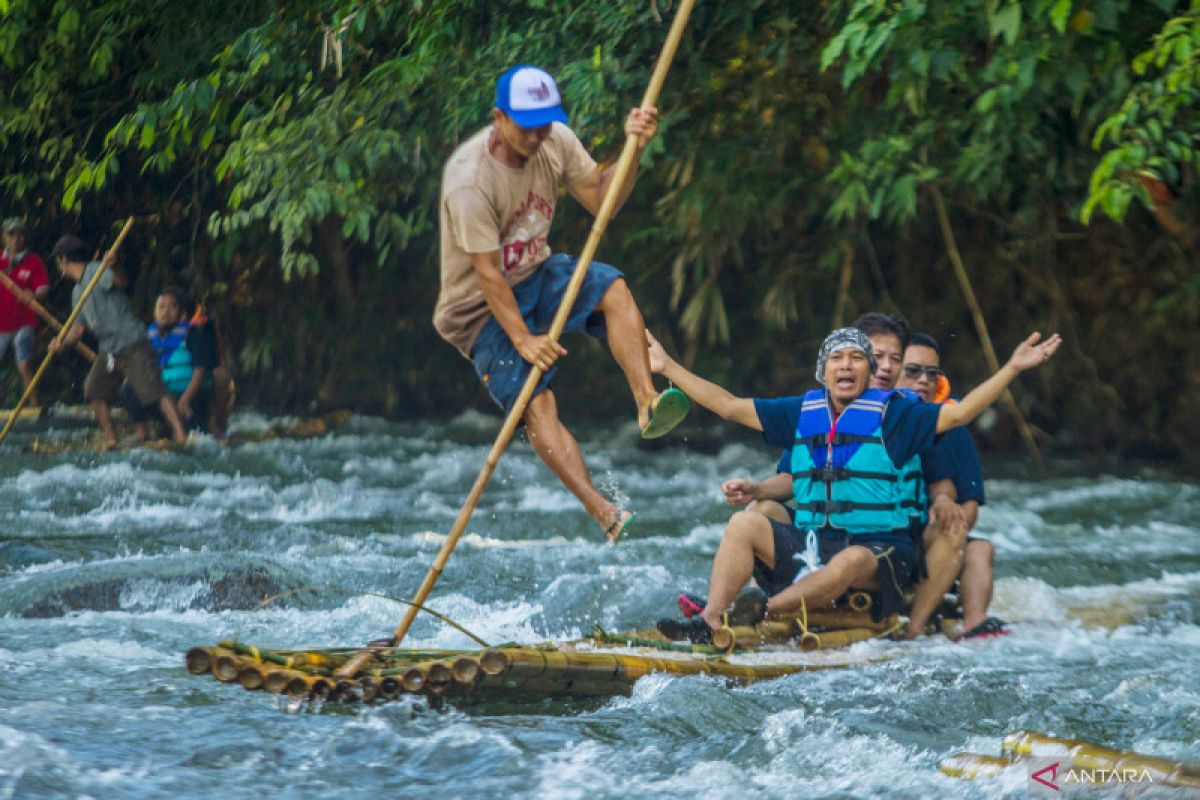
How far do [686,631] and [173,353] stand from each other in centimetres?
672

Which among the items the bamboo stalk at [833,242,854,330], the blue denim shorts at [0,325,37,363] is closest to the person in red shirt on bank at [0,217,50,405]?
the blue denim shorts at [0,325,37,363]

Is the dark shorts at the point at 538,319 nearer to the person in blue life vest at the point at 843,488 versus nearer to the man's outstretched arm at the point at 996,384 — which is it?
the person in blue life vest at the point at 843,488

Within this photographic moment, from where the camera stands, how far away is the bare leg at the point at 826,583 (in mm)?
5191

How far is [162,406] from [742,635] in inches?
274

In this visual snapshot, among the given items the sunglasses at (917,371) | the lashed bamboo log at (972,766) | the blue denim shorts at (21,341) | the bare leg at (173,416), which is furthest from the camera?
the blue denim shorts at (21,341)

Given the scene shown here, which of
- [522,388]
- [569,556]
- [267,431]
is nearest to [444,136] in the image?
[569,556]

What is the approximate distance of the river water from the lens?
418cm

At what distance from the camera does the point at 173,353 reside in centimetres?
1102

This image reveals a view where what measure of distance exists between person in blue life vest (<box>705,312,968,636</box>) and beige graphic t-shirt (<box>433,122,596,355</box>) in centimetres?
102

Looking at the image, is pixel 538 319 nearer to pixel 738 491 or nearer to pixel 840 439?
pixel 738 491

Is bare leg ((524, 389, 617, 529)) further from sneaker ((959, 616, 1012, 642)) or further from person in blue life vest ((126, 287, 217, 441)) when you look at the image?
person in blue life vest ((126, 287, 217, 441))

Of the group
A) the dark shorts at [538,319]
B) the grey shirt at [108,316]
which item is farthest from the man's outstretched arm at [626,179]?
the grey shirt at [108,316]

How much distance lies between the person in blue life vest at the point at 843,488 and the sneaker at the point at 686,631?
81 mm

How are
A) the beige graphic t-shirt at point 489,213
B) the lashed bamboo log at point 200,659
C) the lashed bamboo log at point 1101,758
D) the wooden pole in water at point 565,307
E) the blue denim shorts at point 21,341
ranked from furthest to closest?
the blue denim shorts at point 21,341 → the beige graphic t-shirt at point 489,213 → the wooden pole in water at point 565,307 → the lashed bamboo log at point 200,659 → the lashed bamboo log at point 1101,758
